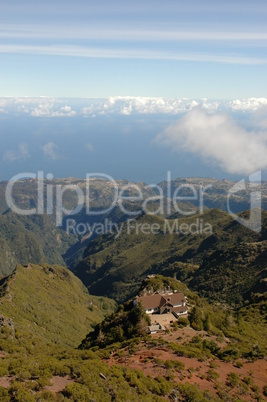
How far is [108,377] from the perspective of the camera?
2581 centimetres

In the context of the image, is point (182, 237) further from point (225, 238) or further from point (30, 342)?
point (30, 342)

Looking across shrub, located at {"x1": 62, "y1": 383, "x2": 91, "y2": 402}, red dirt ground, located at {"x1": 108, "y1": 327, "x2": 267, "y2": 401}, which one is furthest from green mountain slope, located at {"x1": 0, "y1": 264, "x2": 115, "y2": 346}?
shrub, located at {"x1": 62, "y1": 383, "x2": 91, "y2": 402}

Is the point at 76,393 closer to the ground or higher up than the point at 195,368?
higher up

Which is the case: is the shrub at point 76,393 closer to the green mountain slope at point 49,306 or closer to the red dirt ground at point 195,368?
the red dirt ground at point 195,368

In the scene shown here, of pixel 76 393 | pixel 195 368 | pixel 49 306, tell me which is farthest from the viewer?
pixel 49 306

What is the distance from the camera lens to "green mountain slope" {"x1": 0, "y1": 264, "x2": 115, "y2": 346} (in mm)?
85938

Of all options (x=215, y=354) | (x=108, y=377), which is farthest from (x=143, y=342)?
(x=108, y=377)

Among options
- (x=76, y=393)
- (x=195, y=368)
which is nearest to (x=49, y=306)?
(x=195, y=368)

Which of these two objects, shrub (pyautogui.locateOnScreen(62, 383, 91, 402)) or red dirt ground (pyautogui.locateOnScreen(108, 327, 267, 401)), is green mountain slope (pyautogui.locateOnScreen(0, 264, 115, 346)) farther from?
shrub (pyautogui.locateOnScreen(62, 383, 91, 402))

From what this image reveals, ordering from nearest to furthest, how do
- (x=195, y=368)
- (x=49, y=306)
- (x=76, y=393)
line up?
(x=76, y=393) < (x=195, y=368) < (x=49, y=306)

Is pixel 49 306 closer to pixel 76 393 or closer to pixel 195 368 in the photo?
pixel 195 368

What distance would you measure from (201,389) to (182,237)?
16018cm

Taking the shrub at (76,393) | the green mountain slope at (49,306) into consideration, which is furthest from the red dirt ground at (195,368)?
the green mountain slope at (49,306)

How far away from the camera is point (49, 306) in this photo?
10300cm
